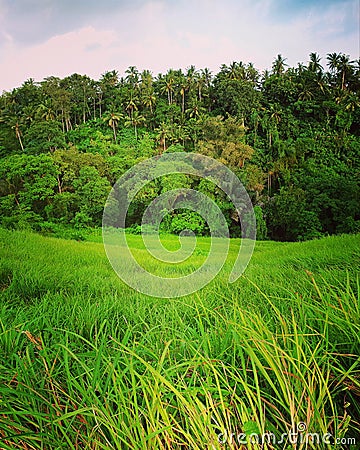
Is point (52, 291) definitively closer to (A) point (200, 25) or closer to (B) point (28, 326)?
(B) point (28, 326)

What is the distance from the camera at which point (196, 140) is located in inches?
153

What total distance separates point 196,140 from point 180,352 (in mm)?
3211

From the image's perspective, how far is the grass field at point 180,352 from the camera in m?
0.64

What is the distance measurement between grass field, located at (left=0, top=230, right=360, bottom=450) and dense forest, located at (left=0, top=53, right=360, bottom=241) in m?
0.62

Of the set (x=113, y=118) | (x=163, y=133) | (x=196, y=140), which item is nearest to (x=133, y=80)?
(x=113, y=118)

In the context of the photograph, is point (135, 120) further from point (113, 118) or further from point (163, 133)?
point (163, 133)

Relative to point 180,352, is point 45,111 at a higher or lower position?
higher

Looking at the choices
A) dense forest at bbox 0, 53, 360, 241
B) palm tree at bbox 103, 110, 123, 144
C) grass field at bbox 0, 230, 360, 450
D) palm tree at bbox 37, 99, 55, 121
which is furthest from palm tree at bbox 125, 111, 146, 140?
grass field at bbox 0, 230, 360, 450

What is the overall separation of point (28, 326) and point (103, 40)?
1975 mm

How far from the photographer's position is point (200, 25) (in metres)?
2.24

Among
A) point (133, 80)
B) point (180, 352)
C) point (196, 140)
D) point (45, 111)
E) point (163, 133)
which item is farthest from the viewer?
point (133, 80)

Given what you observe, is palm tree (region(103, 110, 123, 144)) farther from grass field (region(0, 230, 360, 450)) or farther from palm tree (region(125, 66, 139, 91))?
grass field (region(0, 230, 360, 450))

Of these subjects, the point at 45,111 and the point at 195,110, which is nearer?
the point at 45,111

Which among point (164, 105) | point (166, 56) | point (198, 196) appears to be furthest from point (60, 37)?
point (164, 105)
